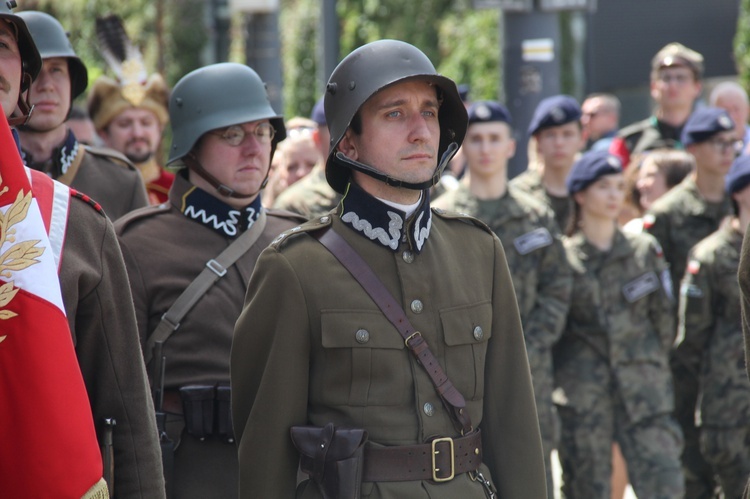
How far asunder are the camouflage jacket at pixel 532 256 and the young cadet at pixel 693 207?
1.24 meters

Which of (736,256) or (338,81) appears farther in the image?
(736,256)

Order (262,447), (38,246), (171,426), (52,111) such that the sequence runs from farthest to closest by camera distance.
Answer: (52,111) < (171,426) < (262,447) < (38,246)

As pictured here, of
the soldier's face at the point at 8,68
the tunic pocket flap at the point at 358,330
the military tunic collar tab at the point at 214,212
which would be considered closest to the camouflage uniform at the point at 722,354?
the military tunic collar tab at the point at 214,212

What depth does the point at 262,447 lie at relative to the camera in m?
3.58

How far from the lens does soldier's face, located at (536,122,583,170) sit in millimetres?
8578

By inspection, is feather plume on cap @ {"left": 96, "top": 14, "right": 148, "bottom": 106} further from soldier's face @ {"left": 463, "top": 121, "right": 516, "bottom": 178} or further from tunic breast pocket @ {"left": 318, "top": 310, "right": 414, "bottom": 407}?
tunic breast pocket @ {"left": 318, "top": 310, "right": 414, "bottom": 407}

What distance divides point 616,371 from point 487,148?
1.49m

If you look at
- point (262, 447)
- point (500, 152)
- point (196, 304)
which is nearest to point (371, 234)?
point (262, 447)

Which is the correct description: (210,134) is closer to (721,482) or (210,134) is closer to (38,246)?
(38,246)

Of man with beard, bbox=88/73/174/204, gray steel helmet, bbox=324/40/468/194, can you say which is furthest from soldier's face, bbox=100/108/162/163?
gray steel helmet, bbox=324/40/468/194

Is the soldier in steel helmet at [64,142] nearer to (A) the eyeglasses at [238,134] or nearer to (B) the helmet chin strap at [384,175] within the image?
(A) the eyeglasses at [238,134]

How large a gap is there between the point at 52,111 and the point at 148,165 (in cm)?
209

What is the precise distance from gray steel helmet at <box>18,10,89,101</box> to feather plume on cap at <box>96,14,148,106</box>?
58.9 inches

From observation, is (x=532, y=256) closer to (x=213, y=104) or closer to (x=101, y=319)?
(x=213, y=104)
